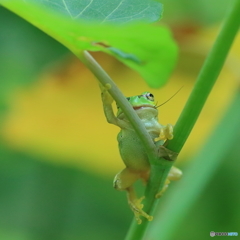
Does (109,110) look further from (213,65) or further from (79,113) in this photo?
(79,113)

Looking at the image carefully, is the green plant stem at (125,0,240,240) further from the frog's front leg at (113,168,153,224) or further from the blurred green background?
the blurred green background

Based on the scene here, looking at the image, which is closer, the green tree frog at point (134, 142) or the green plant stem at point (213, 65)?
the green plant stem at point (213, 65)

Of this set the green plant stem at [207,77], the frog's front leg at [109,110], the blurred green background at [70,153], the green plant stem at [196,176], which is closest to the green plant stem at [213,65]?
the green plant stem at [207,77]

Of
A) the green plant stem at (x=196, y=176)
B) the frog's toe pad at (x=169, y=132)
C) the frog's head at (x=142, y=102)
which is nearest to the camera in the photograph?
the frog's toe pad at (x=169, y=132)

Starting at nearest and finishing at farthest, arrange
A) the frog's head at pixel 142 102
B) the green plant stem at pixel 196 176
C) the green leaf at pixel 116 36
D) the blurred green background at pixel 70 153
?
1. the green leaf at pixel 116 36
2. the frog's head at pixel 142 102
3. the green plant stem at pixel 196 176
4. the blurred green background at pixel 70 153

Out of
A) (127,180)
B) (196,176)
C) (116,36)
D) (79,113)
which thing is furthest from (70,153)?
(116,36)

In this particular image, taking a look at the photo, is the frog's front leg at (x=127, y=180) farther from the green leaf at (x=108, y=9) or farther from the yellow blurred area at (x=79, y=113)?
the yellow blurred area at (x=79, y=113)
